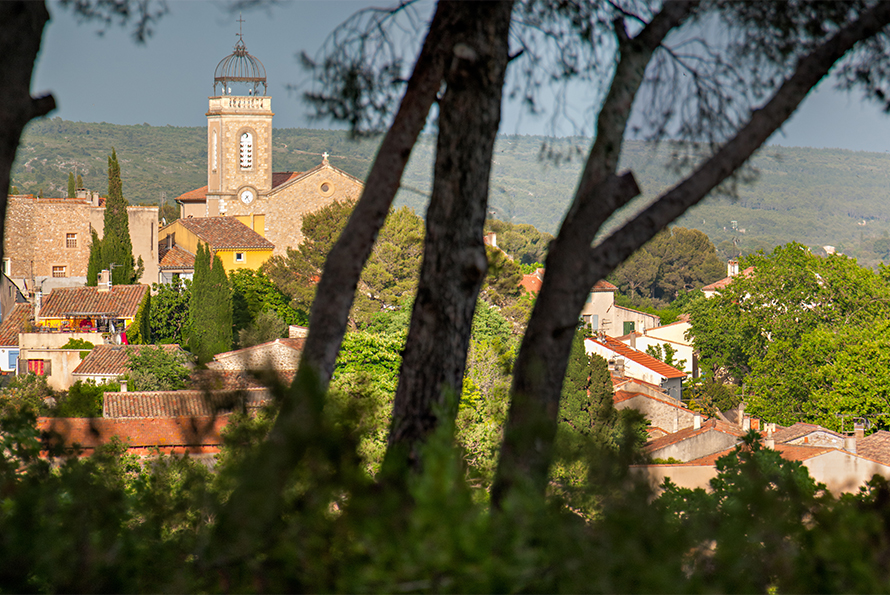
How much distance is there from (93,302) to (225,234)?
14.4 meters

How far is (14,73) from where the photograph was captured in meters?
2.95

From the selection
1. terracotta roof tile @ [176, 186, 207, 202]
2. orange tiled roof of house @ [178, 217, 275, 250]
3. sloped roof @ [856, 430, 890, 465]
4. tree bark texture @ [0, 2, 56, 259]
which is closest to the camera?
tree bark texture @ [0, 2, 56, 259]

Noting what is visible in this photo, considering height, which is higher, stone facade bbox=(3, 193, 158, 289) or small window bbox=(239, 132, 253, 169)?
small window bbox=(239, 132, 253, 169)

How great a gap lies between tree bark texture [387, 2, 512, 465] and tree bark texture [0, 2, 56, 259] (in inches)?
70.0

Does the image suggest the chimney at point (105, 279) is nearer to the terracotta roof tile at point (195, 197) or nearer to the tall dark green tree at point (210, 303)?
the tall dark green tree at point (210, 303)

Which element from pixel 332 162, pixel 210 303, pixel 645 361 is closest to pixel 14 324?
pixel 210 303

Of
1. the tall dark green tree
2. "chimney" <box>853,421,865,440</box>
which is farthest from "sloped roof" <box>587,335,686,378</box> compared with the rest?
the tall dark green tree

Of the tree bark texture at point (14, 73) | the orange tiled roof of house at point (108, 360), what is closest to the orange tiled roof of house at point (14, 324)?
the orange tiled roof of house at point (108, 360)

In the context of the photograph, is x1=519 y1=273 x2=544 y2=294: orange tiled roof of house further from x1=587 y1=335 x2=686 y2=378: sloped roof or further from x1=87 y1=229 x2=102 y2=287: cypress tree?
x1=87 y1=229 x2=102 y2=287: cypress tree

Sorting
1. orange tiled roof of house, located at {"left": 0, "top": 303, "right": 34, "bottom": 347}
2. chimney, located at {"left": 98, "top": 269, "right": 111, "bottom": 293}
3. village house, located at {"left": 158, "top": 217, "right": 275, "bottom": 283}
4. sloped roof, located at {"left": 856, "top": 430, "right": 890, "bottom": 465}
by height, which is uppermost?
village house, located at {"left": 158, "top": 217, "right": 275, "bottom": 283}

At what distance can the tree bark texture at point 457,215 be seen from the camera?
3.63 meters

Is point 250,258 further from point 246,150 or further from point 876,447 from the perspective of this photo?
point 876,447

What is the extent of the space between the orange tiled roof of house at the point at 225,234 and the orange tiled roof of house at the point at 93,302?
11.3 metres

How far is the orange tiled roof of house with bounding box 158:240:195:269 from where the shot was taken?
44562 millimetres
